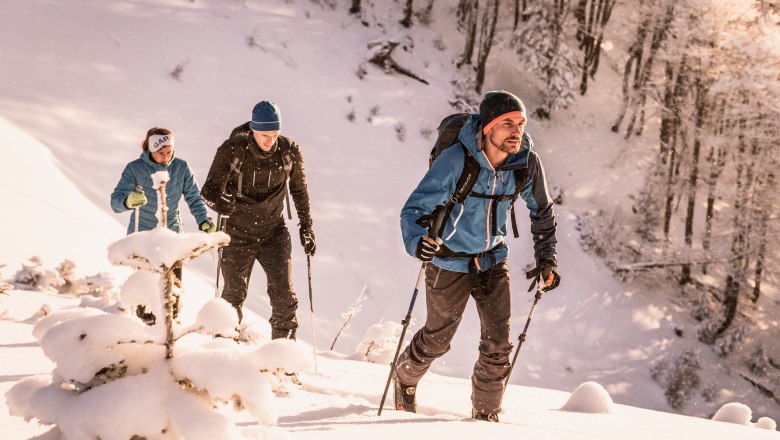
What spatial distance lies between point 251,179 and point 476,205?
1.90 metres

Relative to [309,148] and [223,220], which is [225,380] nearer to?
[223,220]

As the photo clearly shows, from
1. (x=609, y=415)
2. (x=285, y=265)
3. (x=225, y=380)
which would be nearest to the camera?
(x=225, y=380)

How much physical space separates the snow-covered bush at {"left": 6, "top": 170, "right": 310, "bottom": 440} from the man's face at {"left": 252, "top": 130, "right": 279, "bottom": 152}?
10.3 feet

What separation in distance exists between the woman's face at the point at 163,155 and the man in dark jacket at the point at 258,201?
350 mm

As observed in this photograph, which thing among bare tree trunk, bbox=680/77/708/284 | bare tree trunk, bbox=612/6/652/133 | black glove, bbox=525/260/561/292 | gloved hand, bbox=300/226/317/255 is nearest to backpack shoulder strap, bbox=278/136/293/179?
gloved hand, bbox=300/226/317/255

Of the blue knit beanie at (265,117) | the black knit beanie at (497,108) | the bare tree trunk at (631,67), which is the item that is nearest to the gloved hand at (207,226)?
the blue knit beanie at (265,117)

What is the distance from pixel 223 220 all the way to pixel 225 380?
3.47 m

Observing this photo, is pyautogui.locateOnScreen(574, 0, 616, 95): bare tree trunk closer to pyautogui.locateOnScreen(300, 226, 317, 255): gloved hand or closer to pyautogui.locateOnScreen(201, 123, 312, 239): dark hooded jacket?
pyautogui.locateOnScreen(300, 226, 317, 255): gloved hand

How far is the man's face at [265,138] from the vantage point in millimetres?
4457

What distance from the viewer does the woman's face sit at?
464cm

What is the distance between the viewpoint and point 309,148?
16281 mm

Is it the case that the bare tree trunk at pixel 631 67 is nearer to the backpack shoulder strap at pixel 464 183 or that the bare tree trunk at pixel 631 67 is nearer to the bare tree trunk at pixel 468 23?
the bare tree trunk at pixel 468 23

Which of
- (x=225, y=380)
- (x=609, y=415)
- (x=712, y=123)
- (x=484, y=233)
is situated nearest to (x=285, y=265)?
(x=484, y=233)

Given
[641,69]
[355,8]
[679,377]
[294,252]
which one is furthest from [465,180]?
[641,69]
